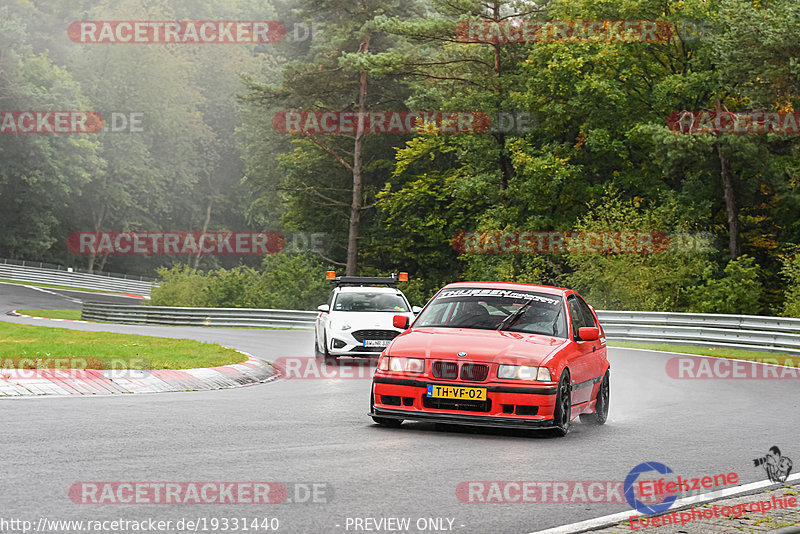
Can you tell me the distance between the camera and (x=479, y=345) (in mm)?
11195

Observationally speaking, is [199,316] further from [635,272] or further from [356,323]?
[356,323]

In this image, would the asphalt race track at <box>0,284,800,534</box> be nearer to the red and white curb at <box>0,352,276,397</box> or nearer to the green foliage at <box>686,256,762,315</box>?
the red and white curb at <box>0,352,276,397</box>

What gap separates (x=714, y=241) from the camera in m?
43.9

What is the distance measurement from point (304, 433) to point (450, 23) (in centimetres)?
3837

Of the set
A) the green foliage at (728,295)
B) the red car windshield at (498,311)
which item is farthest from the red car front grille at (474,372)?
the green foliage at (728,295)

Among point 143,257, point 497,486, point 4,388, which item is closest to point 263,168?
point 143,257

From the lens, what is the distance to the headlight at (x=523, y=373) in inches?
427

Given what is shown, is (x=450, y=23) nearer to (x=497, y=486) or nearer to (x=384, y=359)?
(x=384, y=359)

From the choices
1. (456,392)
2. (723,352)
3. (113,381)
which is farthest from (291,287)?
(456,392)
